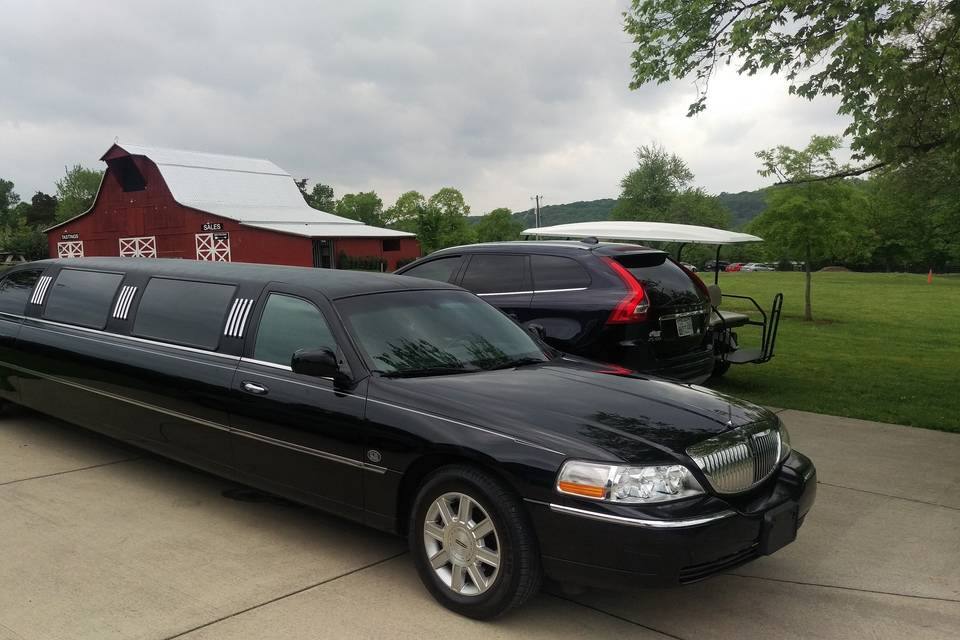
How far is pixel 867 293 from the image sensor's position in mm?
31781

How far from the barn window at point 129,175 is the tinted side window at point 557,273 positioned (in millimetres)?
46011

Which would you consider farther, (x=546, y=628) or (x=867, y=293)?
(x=867, y=293)

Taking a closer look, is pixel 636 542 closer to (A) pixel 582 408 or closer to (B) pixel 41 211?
(A) pixel 582 408

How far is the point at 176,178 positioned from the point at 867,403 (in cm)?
4536

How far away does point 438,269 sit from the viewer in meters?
8.15

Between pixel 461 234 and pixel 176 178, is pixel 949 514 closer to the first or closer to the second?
pixel 176 178

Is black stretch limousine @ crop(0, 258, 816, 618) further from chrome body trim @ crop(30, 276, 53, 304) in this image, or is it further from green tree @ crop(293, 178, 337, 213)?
green tree @ crop(293, 178, 337, 213)

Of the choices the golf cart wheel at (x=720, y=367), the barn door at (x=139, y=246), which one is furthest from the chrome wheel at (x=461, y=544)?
the barn door at (x=139, y=246)

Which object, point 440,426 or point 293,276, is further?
point 293,276

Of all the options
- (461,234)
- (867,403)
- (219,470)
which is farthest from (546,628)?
(461,234)

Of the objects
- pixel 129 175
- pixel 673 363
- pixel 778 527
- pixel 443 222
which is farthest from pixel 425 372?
pixel 443 222

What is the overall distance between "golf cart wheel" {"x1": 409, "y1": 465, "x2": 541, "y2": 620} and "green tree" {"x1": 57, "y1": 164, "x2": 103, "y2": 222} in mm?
115979

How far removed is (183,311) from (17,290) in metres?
2.59

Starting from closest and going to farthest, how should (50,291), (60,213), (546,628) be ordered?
(546,628) < (50,291) < (60,213)
